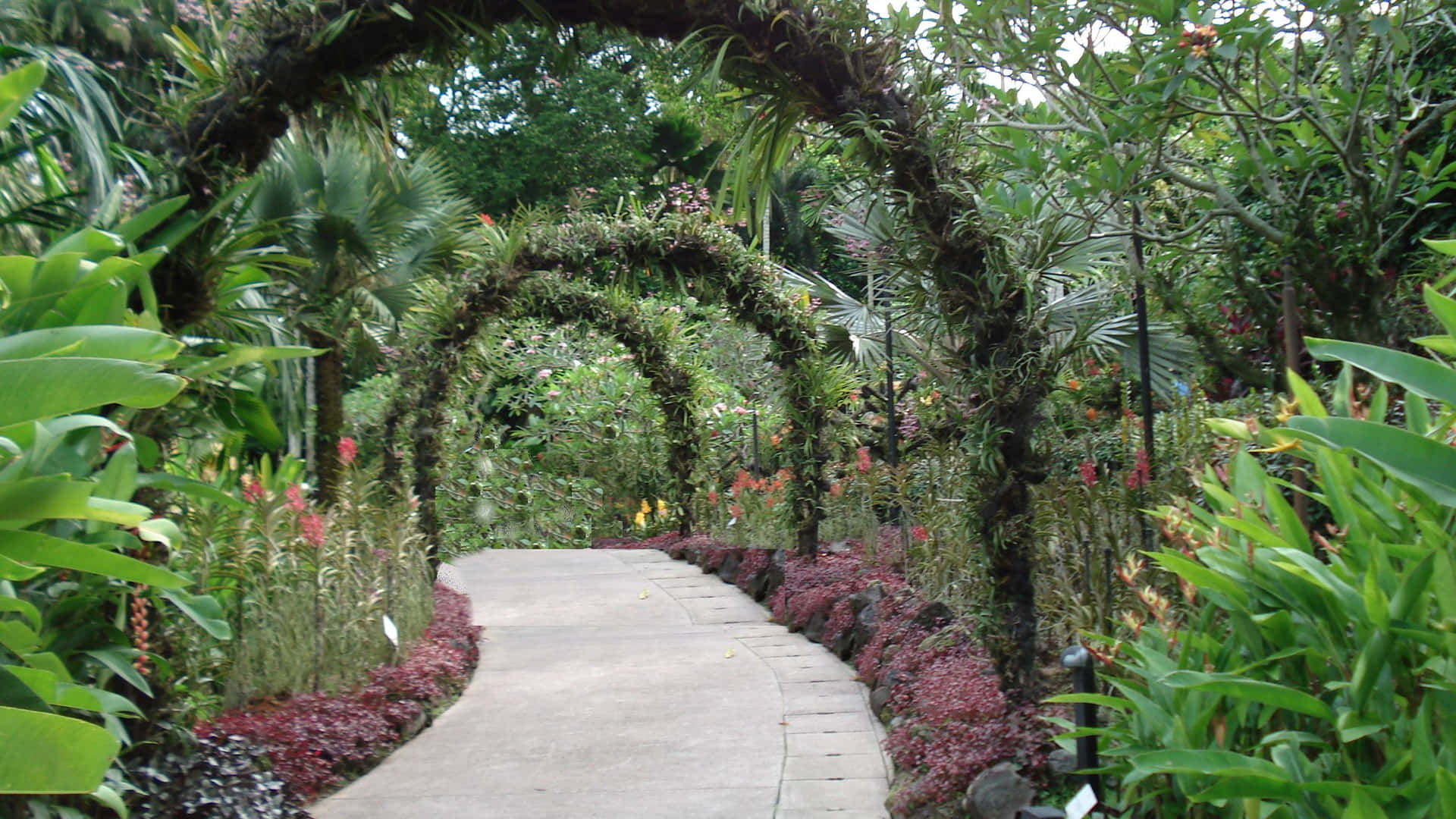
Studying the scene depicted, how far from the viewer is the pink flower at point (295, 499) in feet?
18.1

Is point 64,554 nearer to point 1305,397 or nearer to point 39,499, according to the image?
point 39,499

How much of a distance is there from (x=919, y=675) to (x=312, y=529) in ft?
10.2

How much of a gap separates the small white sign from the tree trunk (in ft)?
24.6

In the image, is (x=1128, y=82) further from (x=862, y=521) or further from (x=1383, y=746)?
(x=862, y=521)

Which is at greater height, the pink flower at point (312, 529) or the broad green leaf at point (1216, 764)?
the pink flower at point (312, 529)

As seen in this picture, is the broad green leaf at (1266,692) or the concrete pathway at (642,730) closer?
the broad green leaf at (1266,692)

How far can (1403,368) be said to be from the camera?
200cm

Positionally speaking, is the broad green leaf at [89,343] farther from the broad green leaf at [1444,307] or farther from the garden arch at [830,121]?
the garden arch at [830,121]

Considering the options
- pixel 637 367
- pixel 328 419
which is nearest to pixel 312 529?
pixel 328 419

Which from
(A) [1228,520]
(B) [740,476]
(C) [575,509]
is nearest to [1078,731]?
(A) [1228,520]

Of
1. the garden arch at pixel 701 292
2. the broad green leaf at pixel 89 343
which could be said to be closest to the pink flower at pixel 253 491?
the broad green leaf at pixel 89 343

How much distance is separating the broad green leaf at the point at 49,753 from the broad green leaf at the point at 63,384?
1.29 feet

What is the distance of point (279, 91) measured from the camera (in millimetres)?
4059

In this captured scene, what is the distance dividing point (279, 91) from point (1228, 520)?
11.8 ft
